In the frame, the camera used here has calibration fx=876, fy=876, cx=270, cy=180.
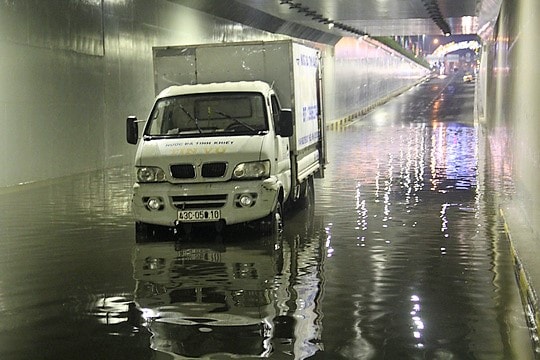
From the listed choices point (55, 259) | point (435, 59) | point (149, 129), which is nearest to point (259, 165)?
point (149, 129)

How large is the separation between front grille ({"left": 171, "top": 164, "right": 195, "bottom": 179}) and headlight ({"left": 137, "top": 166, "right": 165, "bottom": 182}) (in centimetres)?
16

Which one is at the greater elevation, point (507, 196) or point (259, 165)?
point (259, 165)

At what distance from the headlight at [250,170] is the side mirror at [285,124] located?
2.76 ft

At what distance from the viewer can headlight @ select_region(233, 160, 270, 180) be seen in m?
11.0

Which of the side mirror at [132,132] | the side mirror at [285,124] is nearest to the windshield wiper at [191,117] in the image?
the side mirror at [132,132]

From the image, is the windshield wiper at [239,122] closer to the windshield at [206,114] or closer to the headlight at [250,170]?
the windshield at [206,114]

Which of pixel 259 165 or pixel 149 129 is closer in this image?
pixel 259 165

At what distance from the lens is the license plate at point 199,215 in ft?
35.9

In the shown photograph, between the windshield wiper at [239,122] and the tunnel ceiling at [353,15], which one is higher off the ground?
the tunnel ceiling at [353,15]

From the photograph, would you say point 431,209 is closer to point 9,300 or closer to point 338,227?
point 338,227

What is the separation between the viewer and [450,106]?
59.5 metres

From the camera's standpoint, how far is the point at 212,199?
1101 cm

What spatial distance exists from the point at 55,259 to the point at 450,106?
170 feet

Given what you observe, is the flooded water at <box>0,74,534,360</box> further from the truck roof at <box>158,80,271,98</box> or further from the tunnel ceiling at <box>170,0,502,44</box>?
the tunnel ceiling at <box>170,0,502,44</box>
